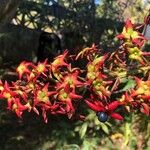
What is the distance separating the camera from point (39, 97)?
115 inches

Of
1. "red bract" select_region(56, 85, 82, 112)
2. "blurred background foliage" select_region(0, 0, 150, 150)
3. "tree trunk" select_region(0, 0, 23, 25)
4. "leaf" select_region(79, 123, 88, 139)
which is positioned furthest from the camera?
"blurred background foliage" select_region(0, 0, 150, 150)

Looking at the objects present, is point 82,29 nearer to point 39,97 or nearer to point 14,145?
point 14,145

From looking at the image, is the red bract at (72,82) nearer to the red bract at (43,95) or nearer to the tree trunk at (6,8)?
the red bract at (43,95)

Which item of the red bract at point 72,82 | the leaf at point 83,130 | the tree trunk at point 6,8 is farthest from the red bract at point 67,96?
the leaf at point 83,130

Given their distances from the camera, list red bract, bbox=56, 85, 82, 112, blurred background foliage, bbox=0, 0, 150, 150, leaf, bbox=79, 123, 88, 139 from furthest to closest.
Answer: blurred background foliage, bbox=0, 0, 150, 150 < leaf, bbox=79, 123, 88, 139 < red bract, bbox=56, 85, 82, 112

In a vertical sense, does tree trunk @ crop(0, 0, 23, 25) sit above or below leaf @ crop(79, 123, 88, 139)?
above

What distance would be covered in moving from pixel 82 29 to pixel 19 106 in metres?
7.05

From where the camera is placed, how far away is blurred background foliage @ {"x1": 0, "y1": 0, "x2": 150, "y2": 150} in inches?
200

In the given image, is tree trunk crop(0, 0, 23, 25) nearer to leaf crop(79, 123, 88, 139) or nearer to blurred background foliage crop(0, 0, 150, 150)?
blurred background foliage crop(0, 0, 150, 150)

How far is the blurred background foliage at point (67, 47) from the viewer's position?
5086mm

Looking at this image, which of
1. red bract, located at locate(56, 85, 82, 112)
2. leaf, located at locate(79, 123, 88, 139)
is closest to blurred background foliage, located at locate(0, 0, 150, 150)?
leaf, located at locate(79, 123, 88, 139)

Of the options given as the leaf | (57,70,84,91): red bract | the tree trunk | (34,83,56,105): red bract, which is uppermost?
the tree trunk

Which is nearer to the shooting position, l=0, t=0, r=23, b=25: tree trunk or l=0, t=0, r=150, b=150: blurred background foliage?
l=0, t=0, r=23, b=25: tree trunk

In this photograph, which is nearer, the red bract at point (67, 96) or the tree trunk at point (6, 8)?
the red bract at point (67, 96)
